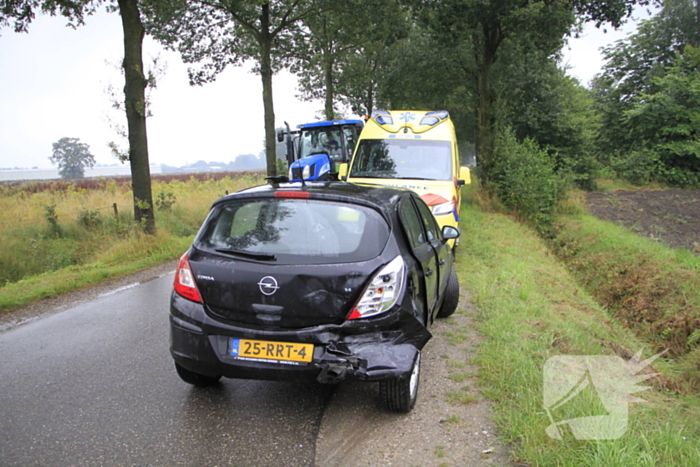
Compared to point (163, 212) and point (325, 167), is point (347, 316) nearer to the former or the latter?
point (325, 167)

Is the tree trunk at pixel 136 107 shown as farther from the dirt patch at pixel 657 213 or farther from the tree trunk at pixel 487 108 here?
the dirt patch at pixel 657 213

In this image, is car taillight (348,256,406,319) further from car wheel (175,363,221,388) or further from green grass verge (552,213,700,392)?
green grass verge (552,213,700,392)

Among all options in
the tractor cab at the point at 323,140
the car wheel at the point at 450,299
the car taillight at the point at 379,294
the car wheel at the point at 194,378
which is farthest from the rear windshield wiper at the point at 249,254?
the tractor cab at the point at 323,140

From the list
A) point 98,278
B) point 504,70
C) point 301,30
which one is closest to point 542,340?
point 98,278

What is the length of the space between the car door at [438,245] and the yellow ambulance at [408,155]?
12.3 feet

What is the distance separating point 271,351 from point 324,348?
355 millimetres

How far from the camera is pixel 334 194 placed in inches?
155

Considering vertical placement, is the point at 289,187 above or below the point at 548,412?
above

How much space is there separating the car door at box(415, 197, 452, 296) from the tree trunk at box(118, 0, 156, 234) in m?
8.18

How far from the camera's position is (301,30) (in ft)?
67.4

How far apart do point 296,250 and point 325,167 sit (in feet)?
26.3

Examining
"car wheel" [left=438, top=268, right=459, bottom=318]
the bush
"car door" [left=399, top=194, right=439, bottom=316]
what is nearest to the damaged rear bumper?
"car door" [left=399, top=194, right=439, bottom=316]

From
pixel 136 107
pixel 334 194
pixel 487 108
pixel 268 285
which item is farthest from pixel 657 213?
pixel 268 285

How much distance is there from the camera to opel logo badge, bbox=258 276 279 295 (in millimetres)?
3504
